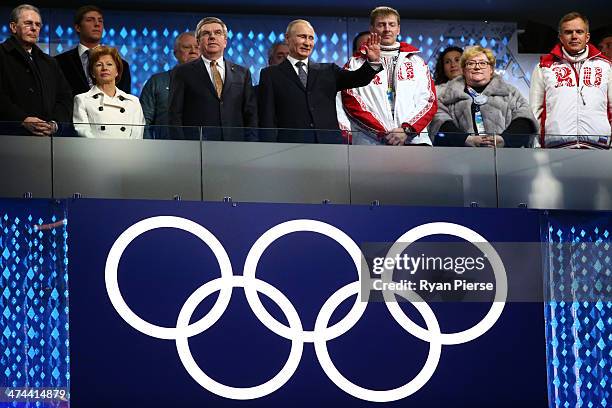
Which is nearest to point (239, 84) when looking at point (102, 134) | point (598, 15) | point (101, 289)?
point (102, 134)

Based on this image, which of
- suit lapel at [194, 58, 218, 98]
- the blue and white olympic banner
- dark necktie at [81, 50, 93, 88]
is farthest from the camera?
dark necktie at [81, 50, 93, 88]

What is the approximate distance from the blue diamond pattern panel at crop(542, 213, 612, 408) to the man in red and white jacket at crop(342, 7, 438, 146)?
4.63 ft

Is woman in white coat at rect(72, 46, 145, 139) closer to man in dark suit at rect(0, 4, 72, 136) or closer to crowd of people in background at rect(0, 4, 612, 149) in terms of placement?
crowd of people in background at rect(0, 4, 612, 149)

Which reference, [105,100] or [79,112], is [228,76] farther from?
[79,112]

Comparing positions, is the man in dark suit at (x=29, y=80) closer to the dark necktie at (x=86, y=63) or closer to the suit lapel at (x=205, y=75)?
the dark necktie at (x=86, y=63)

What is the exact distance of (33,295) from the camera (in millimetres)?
9469

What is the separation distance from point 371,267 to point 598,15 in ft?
20.9

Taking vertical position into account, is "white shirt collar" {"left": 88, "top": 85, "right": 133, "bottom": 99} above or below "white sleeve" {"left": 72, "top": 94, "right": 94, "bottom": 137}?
above

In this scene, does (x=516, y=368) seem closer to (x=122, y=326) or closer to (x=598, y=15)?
(x=122, y=326)

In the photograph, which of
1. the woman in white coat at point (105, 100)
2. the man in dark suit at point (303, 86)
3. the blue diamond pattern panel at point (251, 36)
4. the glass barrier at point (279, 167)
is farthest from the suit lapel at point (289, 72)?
the blue diamond pattern panel at point (251, 36)

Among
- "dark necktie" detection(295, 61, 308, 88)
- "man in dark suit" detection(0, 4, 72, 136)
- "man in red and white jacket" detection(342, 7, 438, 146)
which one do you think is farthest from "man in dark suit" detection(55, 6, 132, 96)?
"man in red and white jacket" detection(342, 7, 438, 146)

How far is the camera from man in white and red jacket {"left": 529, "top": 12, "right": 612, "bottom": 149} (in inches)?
445

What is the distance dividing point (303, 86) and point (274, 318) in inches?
81.3

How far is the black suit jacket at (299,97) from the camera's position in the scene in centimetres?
1081
